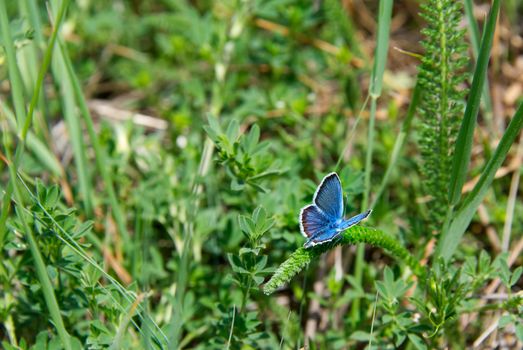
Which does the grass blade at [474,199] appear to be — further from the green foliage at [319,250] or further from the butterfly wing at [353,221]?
the butterfly wing at [353,221]

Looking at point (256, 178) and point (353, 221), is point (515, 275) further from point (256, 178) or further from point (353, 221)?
point (256, 178)

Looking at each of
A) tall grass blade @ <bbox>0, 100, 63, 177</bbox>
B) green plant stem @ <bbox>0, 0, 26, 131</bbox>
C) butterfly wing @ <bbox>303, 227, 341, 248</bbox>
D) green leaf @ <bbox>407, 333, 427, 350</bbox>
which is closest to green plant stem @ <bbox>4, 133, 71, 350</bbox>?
green plant stem @ <bbox>0, 0, 26, 131</bbox>

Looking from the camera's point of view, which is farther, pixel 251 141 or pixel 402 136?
pixel 402 136

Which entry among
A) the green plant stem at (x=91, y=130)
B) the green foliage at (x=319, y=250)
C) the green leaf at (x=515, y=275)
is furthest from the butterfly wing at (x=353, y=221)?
the green plant stem at (x=91, y=130)

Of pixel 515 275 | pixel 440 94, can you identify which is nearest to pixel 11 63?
pixel 440 94

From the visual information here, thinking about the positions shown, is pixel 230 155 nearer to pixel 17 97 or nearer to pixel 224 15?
pixel 17 97

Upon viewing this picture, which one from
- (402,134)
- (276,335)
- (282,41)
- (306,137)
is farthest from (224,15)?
(276,335)

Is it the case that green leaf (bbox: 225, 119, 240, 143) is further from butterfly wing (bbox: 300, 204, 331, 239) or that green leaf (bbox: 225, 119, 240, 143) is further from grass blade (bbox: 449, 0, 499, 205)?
grass blade (bbox: 449, 0, 499, 205)
